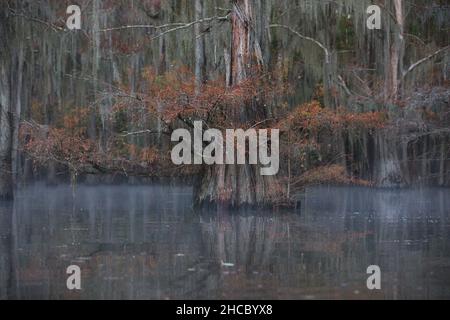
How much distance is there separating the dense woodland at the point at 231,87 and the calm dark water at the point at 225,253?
1.38 meters

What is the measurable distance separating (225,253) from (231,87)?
309 inches

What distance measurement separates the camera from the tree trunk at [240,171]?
60.7 feet

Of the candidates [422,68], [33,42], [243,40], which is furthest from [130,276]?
[422,68]

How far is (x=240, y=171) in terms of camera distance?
728 inches

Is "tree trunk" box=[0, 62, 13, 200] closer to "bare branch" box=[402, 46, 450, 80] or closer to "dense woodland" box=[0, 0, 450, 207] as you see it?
"dense woodland" box=[0, 0, 450, 207]

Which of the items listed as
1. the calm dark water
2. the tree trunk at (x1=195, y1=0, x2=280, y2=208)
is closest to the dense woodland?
the tree trunk at (x1=195, y1=0, x2=280, y2=208)

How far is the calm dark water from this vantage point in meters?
8.60

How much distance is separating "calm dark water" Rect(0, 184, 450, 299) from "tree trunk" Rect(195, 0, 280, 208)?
0.52 metres

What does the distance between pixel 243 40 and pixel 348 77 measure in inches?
399

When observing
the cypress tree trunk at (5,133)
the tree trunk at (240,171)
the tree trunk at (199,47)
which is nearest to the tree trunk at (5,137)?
the cypress tree trunk at (5,133)

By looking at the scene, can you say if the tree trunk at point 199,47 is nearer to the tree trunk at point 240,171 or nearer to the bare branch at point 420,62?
the tree trunk at point 240,171

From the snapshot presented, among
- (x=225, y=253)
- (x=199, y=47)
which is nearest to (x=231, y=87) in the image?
(x=199, y=47)

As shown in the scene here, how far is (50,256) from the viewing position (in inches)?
440

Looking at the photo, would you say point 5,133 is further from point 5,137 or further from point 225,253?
point 225,253
